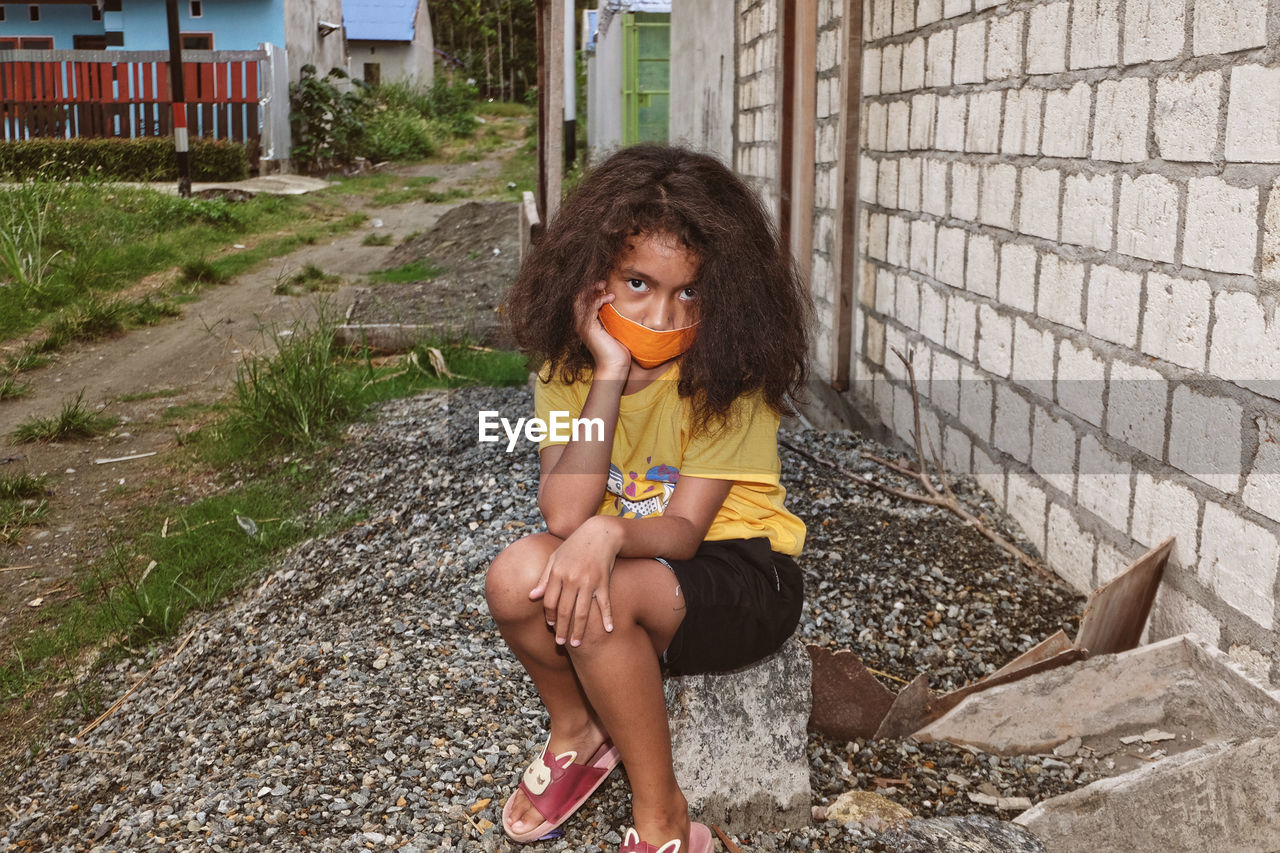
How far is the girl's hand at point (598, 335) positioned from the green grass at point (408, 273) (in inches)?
288

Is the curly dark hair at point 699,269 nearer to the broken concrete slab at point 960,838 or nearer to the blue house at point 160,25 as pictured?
the broken concrete slab at point 960,838

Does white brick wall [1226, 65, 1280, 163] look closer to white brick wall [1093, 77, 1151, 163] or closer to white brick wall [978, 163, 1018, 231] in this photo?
white brick wall [1093, 77, 1151, 163]

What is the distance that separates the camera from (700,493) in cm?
199

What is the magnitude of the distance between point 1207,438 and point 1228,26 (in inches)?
36.9

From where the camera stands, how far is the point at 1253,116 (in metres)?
2.44

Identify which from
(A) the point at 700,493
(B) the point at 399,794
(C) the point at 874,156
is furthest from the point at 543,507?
(C) the point at 874,156

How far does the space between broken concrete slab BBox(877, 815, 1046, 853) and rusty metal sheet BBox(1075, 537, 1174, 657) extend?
728 mm

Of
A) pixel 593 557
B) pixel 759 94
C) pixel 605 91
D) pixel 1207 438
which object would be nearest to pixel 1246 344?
pixel 1207 438

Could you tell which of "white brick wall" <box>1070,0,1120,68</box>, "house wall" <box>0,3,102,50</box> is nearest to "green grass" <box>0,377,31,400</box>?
"white brick wall" <box>1070,0,1120,68</box>

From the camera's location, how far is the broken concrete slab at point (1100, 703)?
2684 mm

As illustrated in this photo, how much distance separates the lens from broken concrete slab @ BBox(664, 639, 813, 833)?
85.7 inches

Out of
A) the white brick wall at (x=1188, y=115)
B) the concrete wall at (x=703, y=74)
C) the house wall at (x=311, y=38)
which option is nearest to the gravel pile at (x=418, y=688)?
the white brick wall at (x=1188, y=115)

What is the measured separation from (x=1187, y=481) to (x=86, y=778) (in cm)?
288

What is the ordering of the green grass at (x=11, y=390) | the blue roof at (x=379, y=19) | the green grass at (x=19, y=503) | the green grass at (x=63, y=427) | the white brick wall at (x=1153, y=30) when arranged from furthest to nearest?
the blue roof at (x=379, y=19), the green grass at (x=11, y=390), the green grass at (x=63, y=427), the green grass at (x=19, y=503), the white brick wall at (x=1153, y=30)
